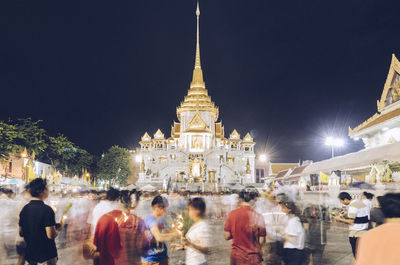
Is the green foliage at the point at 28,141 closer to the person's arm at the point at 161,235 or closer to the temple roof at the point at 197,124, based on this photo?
the temple roof at the point at 197,124

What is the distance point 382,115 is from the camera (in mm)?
26578

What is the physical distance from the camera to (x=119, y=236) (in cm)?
490

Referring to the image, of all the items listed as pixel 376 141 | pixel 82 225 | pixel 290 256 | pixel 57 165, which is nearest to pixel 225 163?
pixel 57 165

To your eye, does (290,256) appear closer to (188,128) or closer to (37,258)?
(37,258)

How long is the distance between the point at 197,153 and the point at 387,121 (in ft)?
Answer: 129

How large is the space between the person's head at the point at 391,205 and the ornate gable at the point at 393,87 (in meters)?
26.1

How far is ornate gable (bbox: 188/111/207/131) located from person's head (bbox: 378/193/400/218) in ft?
207

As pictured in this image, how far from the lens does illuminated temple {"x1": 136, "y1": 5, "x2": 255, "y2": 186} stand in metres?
58.6

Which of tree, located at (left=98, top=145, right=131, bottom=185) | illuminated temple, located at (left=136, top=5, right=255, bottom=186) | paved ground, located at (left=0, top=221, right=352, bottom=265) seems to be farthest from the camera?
tree, located at (left=98, top=145, right=131, bottom=185)

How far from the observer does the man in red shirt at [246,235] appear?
16.7 ft

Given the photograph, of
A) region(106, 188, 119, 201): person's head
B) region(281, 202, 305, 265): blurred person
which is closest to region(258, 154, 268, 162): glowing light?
region(281, 202, 305, 265): blurred person

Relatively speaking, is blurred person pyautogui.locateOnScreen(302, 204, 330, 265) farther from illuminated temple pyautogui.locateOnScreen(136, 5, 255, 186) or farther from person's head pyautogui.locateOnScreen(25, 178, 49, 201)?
illuminated temple pyautogui.locateOnScreen(136, 5, 255, 186)

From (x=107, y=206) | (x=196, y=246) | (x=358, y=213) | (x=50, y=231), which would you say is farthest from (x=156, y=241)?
(x=358, y=213)

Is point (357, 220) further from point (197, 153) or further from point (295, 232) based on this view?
point (197, 153)
